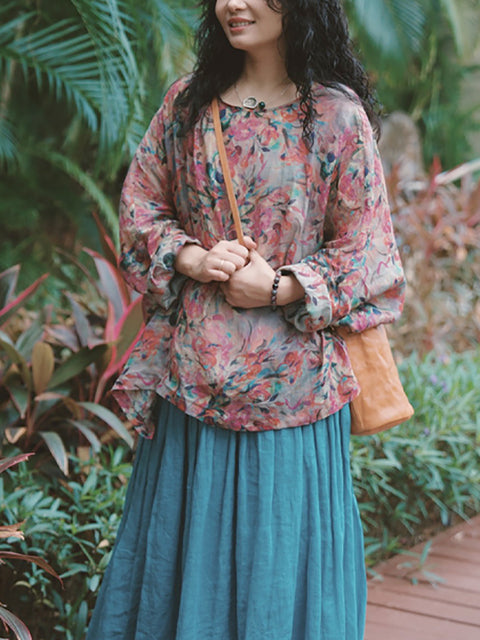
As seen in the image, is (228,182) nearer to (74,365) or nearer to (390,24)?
(74,365)

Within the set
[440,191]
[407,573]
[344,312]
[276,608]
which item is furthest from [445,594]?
[440,191]

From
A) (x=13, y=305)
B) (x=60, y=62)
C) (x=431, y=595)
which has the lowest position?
(x=431, y=595)

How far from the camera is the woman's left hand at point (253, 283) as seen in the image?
157cm

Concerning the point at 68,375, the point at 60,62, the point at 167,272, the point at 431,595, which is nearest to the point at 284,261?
the point at 167,272

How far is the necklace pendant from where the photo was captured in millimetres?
1636

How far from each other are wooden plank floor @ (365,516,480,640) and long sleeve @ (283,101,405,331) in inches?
49.8

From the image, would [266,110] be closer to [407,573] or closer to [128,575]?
[128,575]

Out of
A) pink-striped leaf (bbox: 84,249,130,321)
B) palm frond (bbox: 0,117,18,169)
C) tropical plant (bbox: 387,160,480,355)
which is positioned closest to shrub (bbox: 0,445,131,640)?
pink-striped leaf (bbox: 84,249,130,321)

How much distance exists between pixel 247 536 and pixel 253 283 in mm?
514

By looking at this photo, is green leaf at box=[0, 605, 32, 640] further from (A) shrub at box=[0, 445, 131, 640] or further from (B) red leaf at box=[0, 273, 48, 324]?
(B) red leaf at box=[0, 273, 48, 324]

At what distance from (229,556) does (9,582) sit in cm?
88

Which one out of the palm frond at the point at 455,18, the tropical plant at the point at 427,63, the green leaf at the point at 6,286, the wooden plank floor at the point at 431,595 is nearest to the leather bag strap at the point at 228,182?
the green leaf at the point at 6,286

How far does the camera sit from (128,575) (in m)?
1.80

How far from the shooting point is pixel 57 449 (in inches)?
92.2
